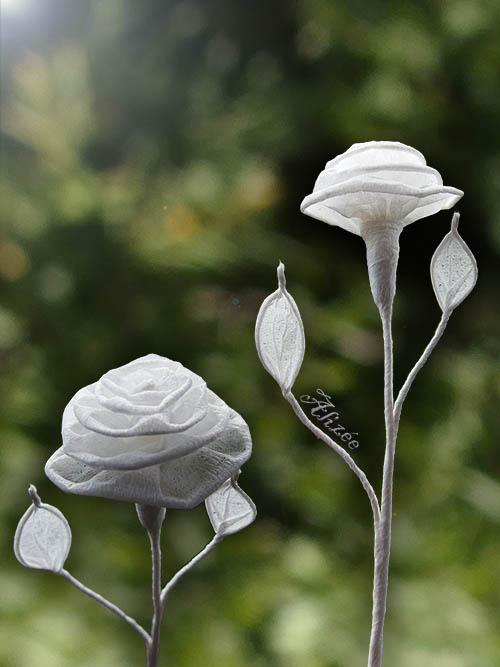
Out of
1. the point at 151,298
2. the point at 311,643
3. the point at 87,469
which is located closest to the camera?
the point at 87,469

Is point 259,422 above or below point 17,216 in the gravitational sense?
below

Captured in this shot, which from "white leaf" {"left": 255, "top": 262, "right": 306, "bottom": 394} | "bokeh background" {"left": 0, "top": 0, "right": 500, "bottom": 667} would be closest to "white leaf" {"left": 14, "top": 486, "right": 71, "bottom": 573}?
"white leaf" {"left": 255, "top": 262, "right": 306, "bottom": 394}

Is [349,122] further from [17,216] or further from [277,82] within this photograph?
[17,216]

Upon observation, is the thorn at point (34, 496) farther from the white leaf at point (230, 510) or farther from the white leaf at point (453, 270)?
the white leaf at point (453, 270)

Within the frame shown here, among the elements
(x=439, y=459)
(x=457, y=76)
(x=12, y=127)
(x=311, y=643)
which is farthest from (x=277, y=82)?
(x=311, y=643)

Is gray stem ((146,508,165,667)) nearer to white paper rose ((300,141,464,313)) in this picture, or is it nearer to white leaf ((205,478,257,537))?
white leaf ((205,478,257,537))

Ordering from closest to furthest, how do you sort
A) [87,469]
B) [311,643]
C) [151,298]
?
[87,469] → [311,643] → [151,298]

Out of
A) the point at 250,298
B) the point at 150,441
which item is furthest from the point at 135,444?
the point at 250,298

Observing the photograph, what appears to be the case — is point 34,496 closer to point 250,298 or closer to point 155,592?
point 155,592

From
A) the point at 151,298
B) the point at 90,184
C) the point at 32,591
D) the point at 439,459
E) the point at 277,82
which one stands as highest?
the point at 277,82
